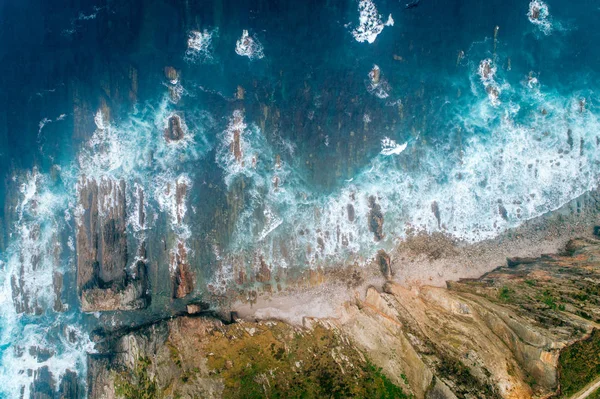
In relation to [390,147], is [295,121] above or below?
above

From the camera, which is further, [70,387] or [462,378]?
[70,387]

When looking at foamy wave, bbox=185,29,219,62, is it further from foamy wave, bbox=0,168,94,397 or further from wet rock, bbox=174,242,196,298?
wet rock, bbox=174,242,196,298

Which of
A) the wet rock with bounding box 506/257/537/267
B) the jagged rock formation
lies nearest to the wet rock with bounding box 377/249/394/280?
the wet rock with bounding box 506/257/537/267

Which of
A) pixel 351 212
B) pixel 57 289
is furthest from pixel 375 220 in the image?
pixel 57 289

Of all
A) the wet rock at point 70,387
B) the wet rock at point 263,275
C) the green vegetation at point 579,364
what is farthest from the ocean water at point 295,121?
the green vegetation at point 579,364

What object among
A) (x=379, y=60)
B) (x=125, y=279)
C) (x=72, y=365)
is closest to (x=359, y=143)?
(x=379, y=60)

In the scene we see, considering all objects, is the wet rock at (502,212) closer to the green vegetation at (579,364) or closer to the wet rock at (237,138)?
the green vegetation at (579,364)

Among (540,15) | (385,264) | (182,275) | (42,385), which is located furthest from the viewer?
(42,385)

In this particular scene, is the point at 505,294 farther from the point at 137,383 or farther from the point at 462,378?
the point at 137,383
